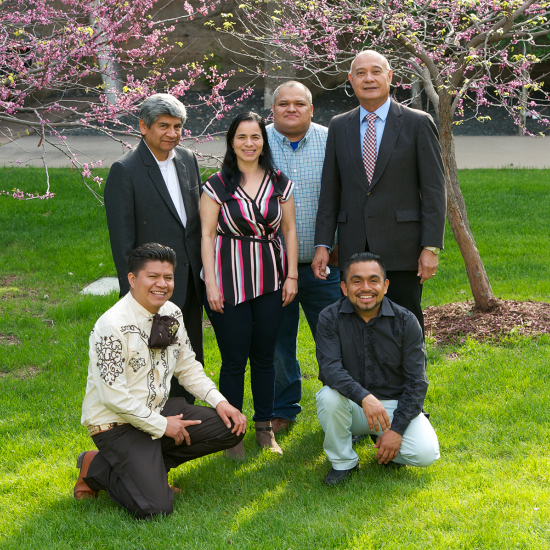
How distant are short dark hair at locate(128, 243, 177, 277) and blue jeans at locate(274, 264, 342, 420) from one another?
1.05m

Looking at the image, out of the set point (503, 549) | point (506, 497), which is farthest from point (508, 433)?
point (503, 549)

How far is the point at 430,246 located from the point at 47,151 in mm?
11426

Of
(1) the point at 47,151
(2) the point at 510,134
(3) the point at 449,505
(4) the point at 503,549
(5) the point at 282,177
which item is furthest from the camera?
(2) the point at 510,134

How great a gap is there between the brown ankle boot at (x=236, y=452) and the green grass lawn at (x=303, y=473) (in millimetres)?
57

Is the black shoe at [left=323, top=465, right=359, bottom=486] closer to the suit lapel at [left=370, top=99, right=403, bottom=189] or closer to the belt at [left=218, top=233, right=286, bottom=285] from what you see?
the belt at [left=218, top=233, right=286, bottom=285]

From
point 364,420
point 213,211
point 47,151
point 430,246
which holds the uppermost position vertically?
point 47,151

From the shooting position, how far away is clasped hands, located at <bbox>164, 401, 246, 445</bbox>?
3168 millimetres

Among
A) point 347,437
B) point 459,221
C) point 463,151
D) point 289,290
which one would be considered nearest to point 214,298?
point 289,290

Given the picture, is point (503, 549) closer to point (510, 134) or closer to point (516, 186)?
point (516, 186)

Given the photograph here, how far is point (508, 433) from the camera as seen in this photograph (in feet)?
12.1

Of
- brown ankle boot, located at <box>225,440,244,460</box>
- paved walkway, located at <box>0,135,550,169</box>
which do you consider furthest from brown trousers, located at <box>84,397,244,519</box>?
paved walkway, located at <box>0,135,550,169</box>

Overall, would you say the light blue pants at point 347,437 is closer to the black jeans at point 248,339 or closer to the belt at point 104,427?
the black jeans at point 248,339

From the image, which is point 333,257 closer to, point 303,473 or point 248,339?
point 248,339

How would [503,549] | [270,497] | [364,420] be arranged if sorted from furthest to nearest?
[364,420] < [270,497] < [503,549]
